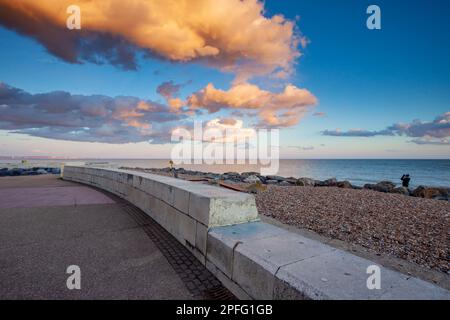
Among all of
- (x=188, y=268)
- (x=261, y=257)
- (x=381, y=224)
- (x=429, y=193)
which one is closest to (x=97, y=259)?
(x=188, y=268)

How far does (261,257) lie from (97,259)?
2657 mm

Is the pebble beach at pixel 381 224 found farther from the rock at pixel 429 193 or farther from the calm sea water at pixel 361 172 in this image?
the calm sea water at pixel 361 172

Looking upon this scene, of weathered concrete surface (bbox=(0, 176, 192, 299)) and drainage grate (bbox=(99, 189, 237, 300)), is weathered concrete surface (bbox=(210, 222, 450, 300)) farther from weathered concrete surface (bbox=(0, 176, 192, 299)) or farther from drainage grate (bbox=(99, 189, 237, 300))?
weathered concrete surface (bbox=(0, 176, 192, 299))

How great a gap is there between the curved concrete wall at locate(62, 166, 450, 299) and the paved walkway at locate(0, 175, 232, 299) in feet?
1.03

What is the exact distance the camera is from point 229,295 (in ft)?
9.41

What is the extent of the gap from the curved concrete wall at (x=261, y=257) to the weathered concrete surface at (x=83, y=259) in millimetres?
600

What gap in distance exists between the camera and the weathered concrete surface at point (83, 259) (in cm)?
285

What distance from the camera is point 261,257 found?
2631mm

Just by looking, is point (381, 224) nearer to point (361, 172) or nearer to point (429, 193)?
point (429, 193)

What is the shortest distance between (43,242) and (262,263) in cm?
415
